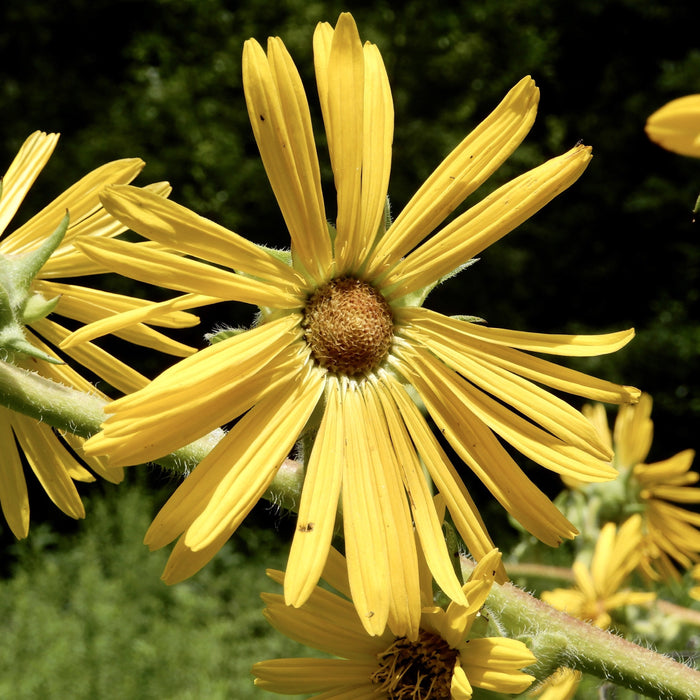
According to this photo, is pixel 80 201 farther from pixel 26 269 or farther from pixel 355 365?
pixel 355 365

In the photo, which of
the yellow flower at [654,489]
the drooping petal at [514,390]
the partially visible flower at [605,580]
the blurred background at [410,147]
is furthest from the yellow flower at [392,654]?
the blurred background at [410,147]

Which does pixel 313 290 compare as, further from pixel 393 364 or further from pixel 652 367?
pixel 652 367

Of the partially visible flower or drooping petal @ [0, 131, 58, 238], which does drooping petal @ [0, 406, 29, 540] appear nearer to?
drooping petal @ [0, 131, 58, 238]

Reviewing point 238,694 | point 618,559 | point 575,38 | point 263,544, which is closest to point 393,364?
point 618,559

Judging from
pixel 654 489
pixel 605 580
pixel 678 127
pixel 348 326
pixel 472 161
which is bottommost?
pixel 654 489

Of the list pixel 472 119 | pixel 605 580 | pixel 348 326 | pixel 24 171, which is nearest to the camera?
pixel 348 326

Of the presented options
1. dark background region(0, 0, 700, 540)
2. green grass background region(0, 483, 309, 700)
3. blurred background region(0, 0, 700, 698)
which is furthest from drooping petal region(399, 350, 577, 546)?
dark background region(0, 0, 700, 540)

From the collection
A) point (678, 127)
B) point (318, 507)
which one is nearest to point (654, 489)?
point (318, 507)
